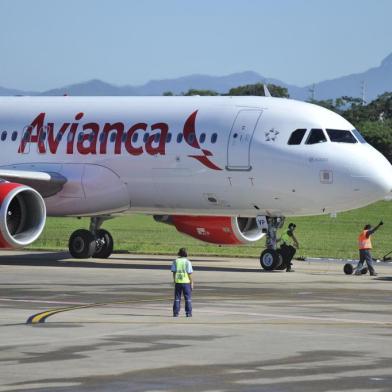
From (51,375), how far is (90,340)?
3.33 m

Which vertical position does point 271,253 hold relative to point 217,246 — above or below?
below

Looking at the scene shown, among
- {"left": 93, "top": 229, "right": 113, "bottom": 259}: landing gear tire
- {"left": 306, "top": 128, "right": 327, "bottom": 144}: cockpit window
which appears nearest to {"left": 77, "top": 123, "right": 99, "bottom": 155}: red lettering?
{"left": 93, "top": 229, "right": 113, "bottom": 259}: landing gear tire

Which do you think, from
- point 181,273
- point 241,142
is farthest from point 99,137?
point 181,273

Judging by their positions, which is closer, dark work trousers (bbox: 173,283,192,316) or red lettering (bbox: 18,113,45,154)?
dark work trousers (bbox: 173,283,192,316)

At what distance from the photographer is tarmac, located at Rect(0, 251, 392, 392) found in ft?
50.1

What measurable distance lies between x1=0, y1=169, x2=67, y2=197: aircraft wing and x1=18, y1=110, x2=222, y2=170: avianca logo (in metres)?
0.95

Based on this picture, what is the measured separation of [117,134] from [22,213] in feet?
12.8

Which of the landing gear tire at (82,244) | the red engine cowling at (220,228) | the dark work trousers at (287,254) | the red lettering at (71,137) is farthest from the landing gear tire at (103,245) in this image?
the dark work trousers at (287,254)

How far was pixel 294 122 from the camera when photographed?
3375 centimetres

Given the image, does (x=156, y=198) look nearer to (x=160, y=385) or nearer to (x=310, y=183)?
(x=310, y=183)

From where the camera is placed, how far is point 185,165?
3497 cm

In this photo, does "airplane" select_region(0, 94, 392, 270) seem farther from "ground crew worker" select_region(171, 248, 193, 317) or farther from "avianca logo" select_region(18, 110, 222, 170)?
"ground crew worker" select_region(171, 248, 193, 317)

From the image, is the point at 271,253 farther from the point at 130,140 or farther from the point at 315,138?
the point at 130,140

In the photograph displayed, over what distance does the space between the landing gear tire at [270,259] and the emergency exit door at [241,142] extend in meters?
2.43
